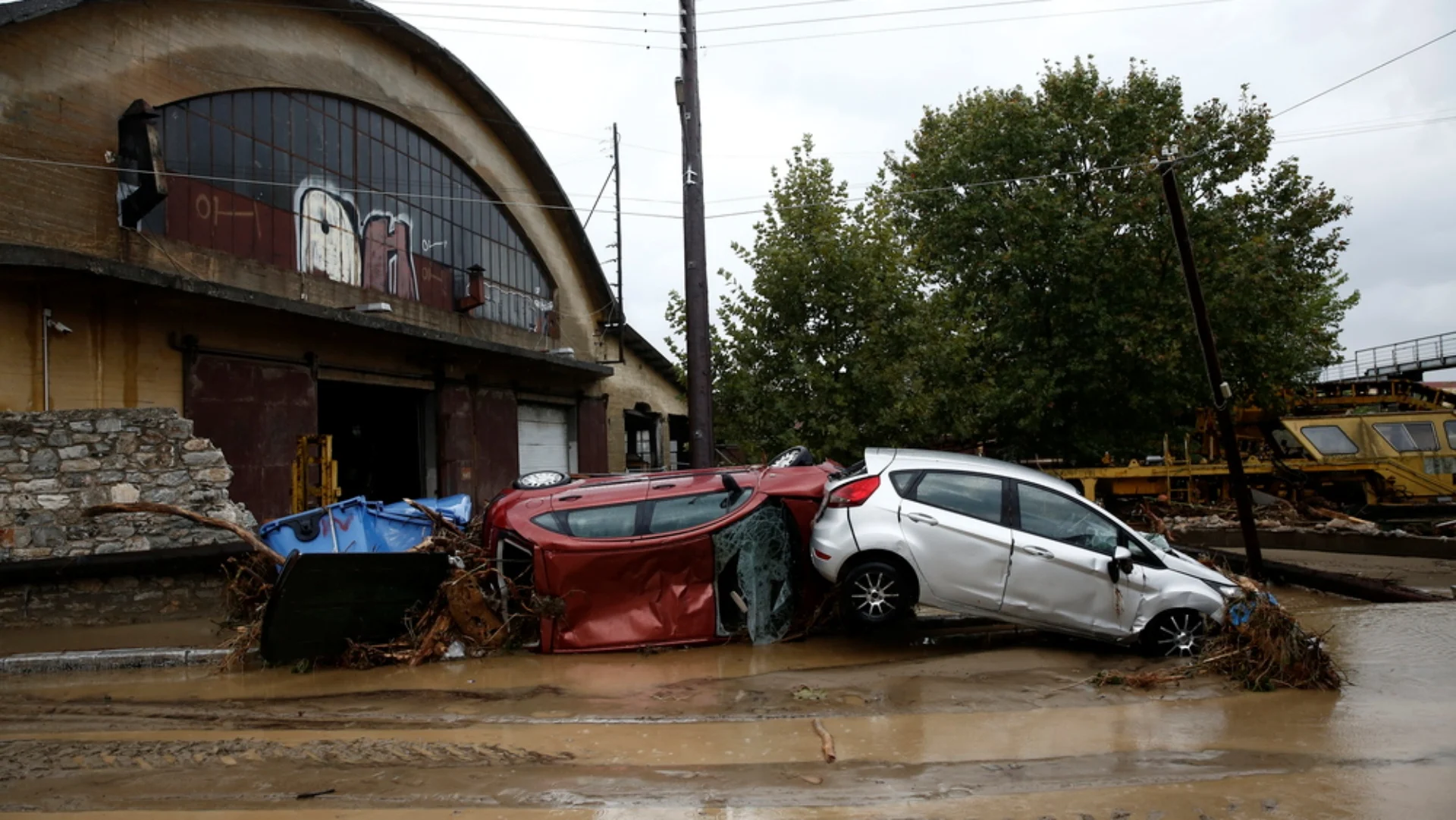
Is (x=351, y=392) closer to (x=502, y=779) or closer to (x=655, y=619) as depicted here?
(x=655, y=619)

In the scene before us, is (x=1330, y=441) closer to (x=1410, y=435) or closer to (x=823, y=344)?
(x=1410, y=435)

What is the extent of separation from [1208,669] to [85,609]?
11088 mm

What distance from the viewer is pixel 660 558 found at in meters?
8.31

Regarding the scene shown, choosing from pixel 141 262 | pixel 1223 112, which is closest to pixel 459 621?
pixel 141 262

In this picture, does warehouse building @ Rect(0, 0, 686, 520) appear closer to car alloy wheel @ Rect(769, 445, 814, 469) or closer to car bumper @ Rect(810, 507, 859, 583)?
car alloy wheel @ Rect(769, 445, 814, 469)

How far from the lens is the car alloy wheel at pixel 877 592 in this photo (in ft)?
25.9

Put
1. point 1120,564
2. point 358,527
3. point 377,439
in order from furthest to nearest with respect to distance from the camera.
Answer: point 377,439 < point 358,527 < point 1120,564

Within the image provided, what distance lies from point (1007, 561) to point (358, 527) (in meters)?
6.29

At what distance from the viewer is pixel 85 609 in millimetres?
10281

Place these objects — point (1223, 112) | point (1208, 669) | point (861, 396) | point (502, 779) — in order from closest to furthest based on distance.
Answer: point (502, 779), point (1208, 669), point (861, 396), point (1223, 112)

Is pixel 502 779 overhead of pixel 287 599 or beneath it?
beneath

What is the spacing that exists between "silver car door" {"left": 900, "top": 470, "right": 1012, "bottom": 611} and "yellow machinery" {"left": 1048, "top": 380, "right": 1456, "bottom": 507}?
1303cm


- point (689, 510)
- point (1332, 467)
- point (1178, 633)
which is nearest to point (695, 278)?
point (689, 510)

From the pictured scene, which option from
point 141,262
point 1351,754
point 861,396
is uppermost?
point 141,262
